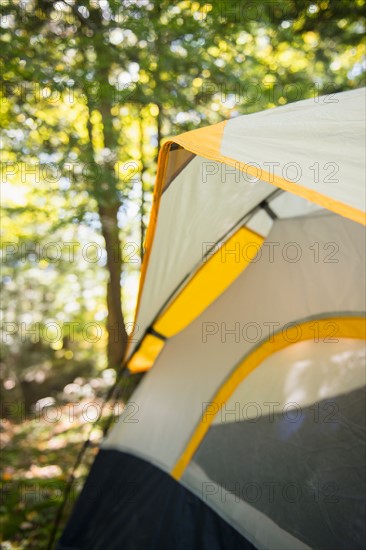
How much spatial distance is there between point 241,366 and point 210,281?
20.3 inches

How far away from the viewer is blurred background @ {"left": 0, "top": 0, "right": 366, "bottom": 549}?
3072 millimetres

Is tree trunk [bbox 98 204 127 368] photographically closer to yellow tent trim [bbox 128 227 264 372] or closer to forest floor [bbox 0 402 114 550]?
forest floor [bbox 0 402 114 550]

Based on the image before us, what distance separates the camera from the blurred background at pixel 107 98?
307 centimetres

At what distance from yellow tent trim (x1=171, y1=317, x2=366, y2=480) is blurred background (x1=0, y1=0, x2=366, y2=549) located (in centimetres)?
57

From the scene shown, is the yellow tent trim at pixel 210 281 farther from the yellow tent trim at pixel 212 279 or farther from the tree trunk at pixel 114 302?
the tree trunk at pixel 114 302

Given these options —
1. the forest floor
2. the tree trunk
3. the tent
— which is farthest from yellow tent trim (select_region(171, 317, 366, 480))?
the tree trunk

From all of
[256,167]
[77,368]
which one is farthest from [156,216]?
[77,368]

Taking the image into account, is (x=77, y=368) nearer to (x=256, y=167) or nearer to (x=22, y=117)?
(x=22, y=117)

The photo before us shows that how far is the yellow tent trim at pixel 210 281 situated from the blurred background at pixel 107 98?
231 mm

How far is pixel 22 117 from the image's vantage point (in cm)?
341

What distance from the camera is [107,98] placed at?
3.23 meters

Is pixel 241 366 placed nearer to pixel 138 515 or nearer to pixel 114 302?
pixel 138 515

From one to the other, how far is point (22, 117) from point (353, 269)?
8.92ft

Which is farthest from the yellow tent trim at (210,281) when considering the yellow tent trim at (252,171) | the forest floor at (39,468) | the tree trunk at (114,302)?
the tree trunk at (114,302)
